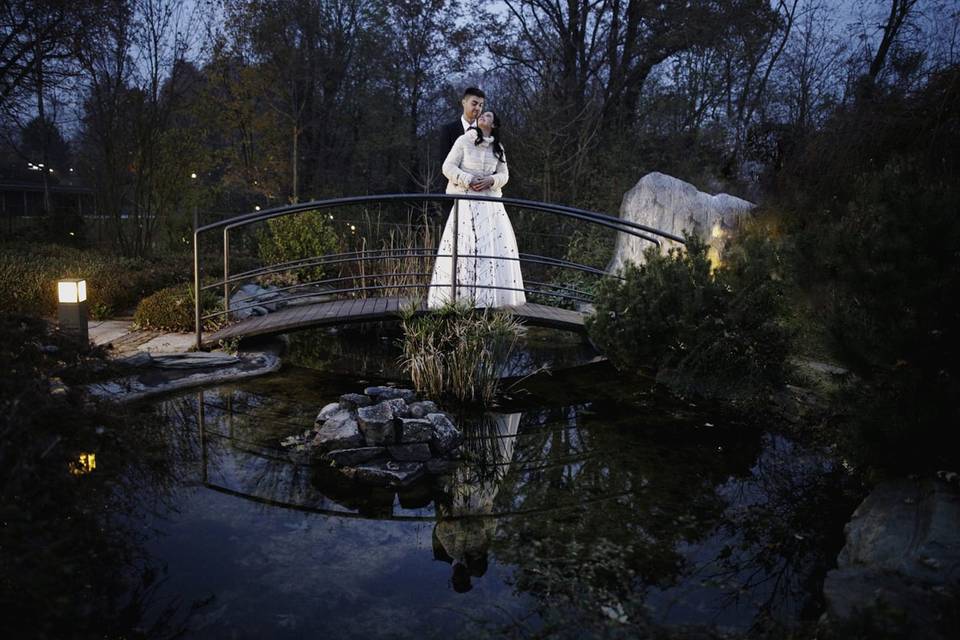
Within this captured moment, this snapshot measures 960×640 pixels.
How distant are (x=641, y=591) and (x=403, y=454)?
1.78 meters

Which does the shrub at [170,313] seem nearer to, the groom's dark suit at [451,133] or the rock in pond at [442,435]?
the groom's dark suit at [451,133]

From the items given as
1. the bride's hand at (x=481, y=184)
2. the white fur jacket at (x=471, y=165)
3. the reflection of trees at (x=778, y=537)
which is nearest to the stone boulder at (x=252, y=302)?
the white fur jacket at (x=471, y=165)

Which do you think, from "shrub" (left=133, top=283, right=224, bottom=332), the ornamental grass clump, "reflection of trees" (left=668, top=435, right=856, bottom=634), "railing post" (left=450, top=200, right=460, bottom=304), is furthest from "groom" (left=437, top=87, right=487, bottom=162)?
"reflection of trees" (left=668, top=435, right=856, bottom=634)

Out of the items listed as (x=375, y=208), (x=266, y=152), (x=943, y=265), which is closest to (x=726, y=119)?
(x=375, y=208)

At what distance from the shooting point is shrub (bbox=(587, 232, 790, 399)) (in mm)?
5484

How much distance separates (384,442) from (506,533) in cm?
117

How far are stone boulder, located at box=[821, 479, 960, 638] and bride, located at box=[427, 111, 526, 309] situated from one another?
415cm

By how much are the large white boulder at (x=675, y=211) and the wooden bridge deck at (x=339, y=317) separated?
2.86m

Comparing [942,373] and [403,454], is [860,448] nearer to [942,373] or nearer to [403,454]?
[942,373]

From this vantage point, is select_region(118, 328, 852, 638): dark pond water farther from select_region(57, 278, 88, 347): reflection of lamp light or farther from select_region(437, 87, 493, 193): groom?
select_region(437, 87, 493, 193): groom

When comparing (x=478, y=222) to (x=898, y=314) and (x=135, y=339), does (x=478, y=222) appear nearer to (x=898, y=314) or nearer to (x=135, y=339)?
(x=135, y=339)

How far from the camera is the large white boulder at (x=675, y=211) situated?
372 inches

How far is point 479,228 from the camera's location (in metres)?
6.96

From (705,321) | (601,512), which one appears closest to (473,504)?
(601,512)
